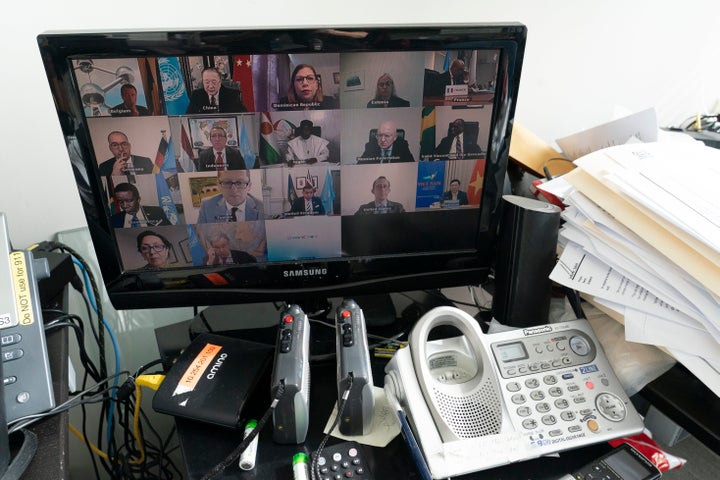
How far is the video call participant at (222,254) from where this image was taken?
74 centimetres

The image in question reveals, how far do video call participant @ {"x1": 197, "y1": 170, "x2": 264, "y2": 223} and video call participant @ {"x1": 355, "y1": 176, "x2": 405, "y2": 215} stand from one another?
0.15 meters

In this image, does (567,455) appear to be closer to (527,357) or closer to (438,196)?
(527,357)

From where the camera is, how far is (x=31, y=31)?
0.79 metres

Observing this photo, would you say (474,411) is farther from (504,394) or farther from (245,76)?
(245,76)

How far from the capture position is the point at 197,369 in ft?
2.30

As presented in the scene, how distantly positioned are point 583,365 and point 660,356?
0.37 ft

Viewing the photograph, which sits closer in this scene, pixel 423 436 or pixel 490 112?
pixel 423 436

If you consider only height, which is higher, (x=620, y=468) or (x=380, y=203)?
(x=380, y=203)

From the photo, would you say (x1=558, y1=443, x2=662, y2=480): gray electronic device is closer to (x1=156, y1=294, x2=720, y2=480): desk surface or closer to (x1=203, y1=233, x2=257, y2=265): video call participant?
(x1=156, y1=294, x2=720, y2=480): desk surface

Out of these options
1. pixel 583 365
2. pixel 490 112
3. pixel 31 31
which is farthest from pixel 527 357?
pixel 31 31

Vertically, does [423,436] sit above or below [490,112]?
below

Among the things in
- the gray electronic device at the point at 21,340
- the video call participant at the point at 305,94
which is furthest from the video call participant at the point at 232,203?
the gray electronic device at the point at 21,340

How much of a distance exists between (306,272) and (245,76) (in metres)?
0.30

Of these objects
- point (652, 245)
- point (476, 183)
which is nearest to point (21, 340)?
point (476, 183)
